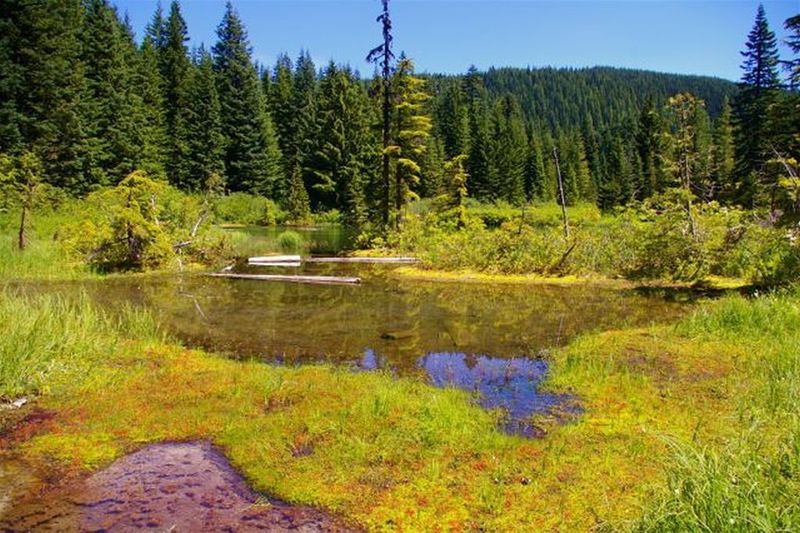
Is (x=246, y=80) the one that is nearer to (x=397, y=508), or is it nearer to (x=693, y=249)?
(x=693, y=249)

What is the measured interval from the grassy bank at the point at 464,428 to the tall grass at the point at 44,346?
0.03 meters

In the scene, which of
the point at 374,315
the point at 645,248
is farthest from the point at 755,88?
the point at 374,315

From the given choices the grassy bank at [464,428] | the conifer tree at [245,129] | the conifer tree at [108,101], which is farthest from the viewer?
the conifer tree at [245,129]

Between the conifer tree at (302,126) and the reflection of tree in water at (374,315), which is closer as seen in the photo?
the reflection of tree in water at (374,315)

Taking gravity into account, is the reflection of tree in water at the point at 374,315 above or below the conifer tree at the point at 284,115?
below

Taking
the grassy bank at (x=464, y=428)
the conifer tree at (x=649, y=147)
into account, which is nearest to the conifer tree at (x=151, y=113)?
the grassy bank at (x=464, y=428)

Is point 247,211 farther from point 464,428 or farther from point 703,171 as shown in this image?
point 464,428

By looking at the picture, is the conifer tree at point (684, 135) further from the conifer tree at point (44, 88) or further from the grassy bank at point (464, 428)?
the conifer tree at point (44, 88)

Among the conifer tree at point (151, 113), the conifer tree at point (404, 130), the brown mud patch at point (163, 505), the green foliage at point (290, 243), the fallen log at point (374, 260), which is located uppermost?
the conifer tree at point (151, 113)

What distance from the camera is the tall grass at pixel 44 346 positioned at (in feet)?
24.3

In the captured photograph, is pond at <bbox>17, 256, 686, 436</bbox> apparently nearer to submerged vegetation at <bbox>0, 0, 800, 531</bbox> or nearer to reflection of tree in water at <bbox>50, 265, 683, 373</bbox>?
reflection of tree in water at <bbox>50, 265, 683, 373</bbox>

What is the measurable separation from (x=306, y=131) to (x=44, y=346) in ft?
198

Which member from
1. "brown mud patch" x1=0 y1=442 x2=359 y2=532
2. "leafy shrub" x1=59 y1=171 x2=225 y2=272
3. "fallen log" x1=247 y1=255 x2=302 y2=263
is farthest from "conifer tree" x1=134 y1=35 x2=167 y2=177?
"brown mud patch" x1=0 y1=442 x2=359 y2=532

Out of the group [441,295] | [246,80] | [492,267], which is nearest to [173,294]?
[441,295]
